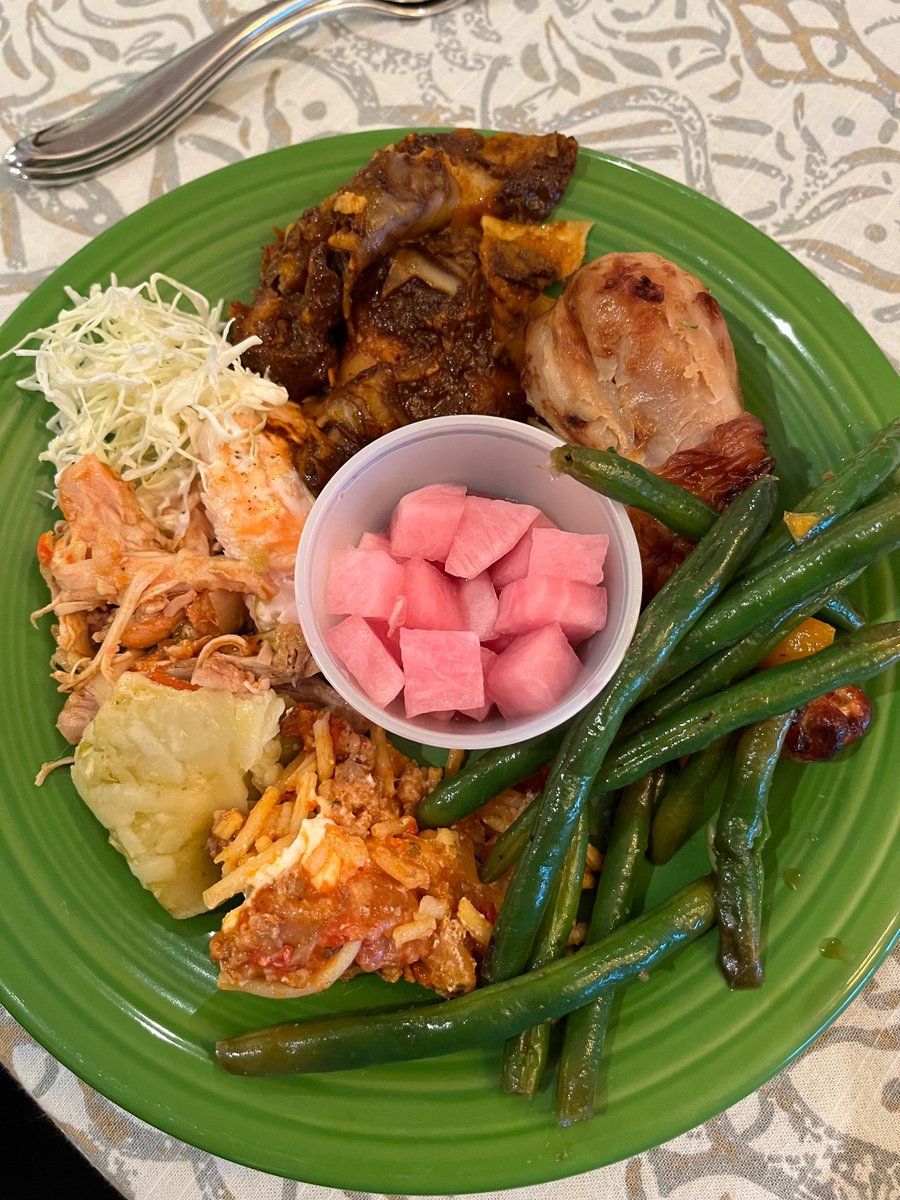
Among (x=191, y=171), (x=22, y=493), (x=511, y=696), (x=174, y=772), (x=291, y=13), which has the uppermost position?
(x=291, y=13)

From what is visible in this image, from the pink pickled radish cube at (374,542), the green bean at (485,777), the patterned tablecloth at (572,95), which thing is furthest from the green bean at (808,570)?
the patterned tablecloth at (572,95)

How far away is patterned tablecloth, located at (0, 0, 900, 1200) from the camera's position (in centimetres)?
307

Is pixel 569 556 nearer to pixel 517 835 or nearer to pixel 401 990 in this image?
pixel 517 835

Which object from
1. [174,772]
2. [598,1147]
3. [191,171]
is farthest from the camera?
[191,171]

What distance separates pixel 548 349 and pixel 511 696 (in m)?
1.02

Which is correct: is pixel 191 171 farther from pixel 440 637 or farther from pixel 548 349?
pixel 440 637

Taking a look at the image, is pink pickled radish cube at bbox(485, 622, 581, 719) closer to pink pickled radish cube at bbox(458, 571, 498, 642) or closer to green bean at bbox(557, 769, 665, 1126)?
pink pickled radish cube at bbox(458, 571, 498, 642)

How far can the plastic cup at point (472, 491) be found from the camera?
2.08 m

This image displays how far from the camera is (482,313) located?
2.54m

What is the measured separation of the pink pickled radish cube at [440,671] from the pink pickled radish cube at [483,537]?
8.7 inches

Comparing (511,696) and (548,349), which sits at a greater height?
(548,349)

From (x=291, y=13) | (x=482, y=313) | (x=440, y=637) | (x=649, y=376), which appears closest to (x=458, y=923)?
(x=440, y=637)

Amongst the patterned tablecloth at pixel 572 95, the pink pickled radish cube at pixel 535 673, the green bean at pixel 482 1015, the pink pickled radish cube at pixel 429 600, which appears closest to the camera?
the green bean at pixel 482 1015

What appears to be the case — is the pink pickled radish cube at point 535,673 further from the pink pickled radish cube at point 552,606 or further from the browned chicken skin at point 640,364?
the browned chicken skin at point 640,364
